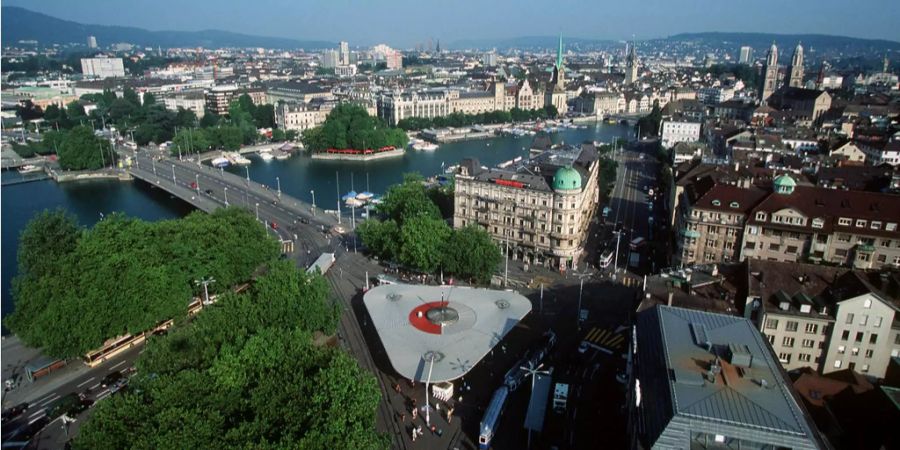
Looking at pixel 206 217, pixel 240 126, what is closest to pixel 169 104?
pixel 240 126

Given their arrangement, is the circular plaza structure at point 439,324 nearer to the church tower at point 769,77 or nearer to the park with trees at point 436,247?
the park with trees at point 436,247

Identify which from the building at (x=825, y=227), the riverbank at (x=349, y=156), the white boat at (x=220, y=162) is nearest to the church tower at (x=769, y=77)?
the riverbank at (x=349, y=156)

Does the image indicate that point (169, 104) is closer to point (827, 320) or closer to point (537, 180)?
point (537, 180)

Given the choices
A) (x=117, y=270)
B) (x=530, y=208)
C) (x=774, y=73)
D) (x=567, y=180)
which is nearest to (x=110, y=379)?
(x=117, y=270)

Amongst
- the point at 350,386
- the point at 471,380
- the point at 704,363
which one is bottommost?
the point at 471,380

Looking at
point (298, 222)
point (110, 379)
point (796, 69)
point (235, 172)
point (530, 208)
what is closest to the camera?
point (110, 379)

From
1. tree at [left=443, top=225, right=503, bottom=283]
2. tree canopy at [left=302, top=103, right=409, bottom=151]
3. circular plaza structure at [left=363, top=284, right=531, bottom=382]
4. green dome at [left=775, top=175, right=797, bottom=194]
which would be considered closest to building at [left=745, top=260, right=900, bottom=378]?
green dome at [left=775, top=175, right=797, bottom=194]

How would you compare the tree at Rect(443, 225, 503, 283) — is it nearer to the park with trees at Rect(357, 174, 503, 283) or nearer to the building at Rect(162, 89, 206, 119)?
the park with trees at Rect(357, 174, 503, 283)

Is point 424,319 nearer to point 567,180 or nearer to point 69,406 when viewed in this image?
point 567,180
